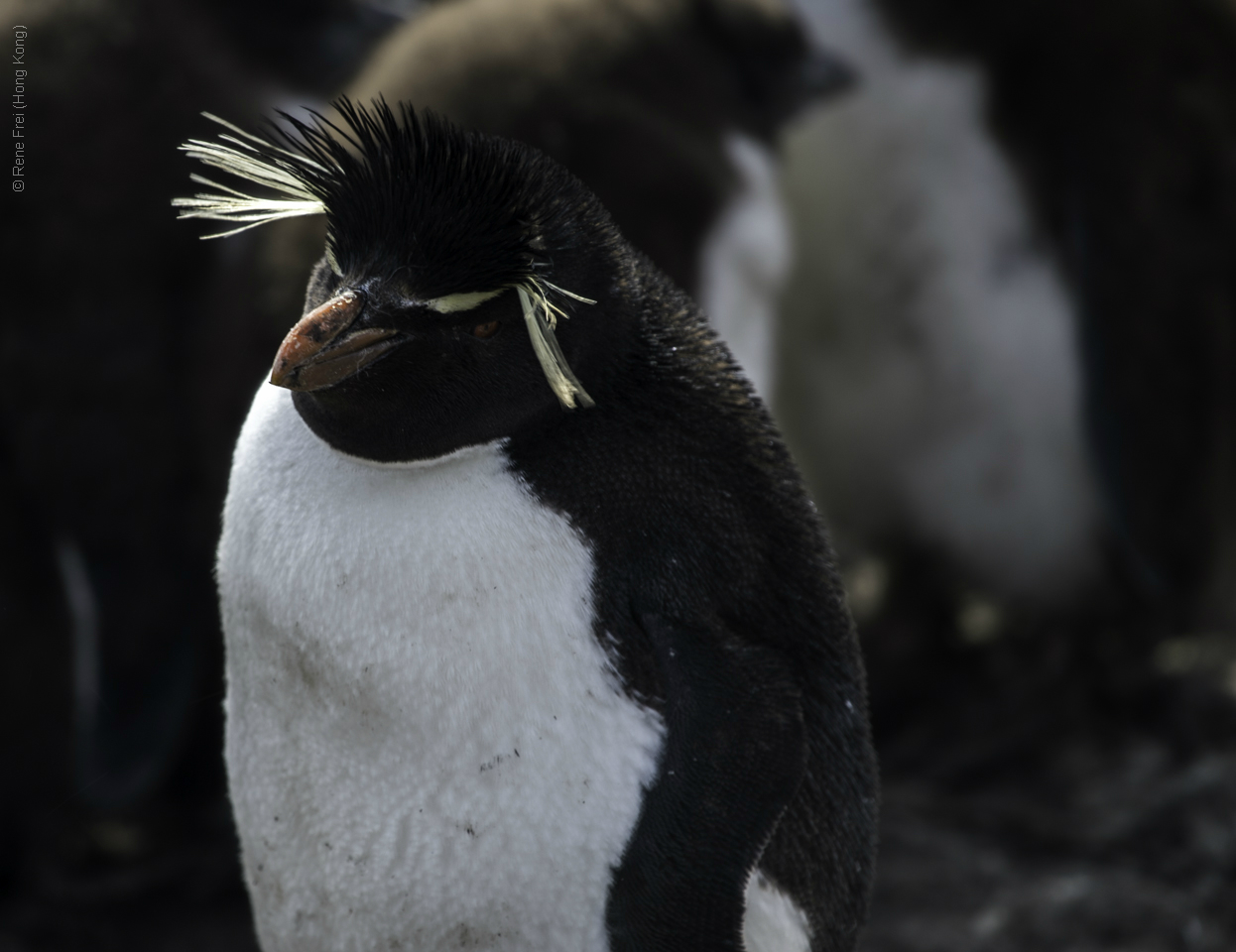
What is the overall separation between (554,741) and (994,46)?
6.86ft

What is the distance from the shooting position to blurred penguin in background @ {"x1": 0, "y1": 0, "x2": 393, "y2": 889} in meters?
2.42

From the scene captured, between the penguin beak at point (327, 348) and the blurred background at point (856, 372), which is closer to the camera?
the penguin beak at point (327, 348)

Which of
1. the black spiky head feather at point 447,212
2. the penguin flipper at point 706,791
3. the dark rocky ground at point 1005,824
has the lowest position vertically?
the dark rocky ground at point 1005,824

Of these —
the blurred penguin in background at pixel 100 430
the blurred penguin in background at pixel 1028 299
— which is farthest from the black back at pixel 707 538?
the blurred penguin in background at pixel 1028 299

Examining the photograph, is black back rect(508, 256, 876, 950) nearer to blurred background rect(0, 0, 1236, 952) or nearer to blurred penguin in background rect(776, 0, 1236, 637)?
blurred background rect(0, 0, 1236, 952)

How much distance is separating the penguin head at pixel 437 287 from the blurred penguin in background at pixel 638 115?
0.92 m

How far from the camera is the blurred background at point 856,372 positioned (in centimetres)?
233

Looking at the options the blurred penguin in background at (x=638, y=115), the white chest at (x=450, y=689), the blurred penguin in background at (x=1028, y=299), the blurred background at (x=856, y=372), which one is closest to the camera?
the white chest at (x=450, y=689)

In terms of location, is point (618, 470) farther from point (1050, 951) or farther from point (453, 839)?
point (1050, 951)

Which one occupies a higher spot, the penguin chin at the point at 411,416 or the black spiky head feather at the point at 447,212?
the black spiky head feather at the point at 447,212

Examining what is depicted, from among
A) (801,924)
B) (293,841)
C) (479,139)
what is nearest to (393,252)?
(479,139)

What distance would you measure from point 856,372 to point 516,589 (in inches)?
80.7

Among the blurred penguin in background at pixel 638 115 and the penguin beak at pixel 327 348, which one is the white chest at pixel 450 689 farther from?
the blurred penguin in background at pixel 638 115

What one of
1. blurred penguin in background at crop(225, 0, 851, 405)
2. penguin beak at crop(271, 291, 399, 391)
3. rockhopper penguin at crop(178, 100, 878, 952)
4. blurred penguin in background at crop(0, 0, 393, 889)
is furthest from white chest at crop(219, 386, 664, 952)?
blurred penguin in background at crop(0, 0, 393, 889)
